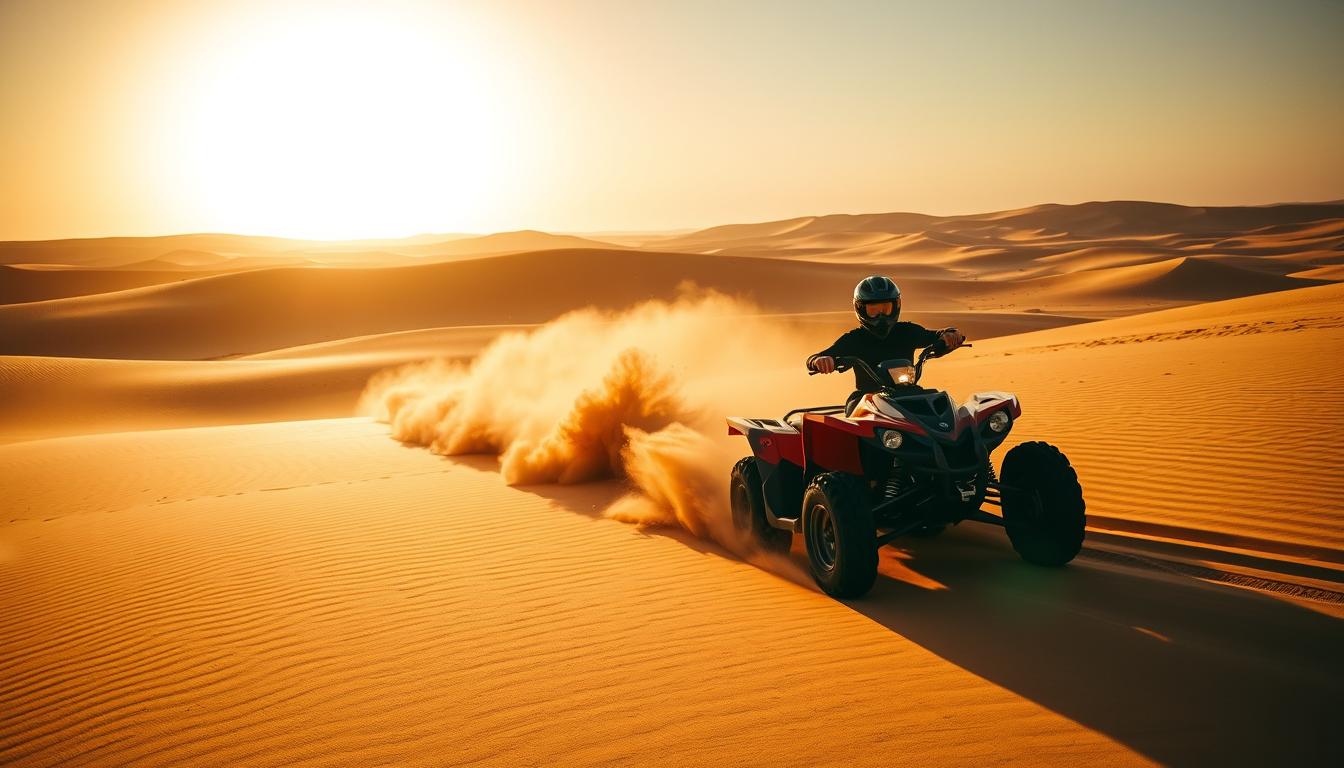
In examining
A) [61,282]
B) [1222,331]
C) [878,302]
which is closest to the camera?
[878,302]

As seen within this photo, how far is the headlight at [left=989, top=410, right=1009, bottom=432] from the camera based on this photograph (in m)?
5.22

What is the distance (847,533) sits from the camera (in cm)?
509

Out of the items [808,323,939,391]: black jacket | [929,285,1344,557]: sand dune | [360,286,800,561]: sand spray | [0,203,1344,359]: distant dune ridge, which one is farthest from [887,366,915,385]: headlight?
[0,203,1344,359]: distant dune ridge

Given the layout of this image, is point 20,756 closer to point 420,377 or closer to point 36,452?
point 36,452

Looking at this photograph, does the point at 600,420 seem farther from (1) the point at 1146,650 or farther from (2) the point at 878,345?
(1) the point at 1146,650

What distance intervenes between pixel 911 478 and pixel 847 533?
0.63 m

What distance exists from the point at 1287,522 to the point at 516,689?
596 cm

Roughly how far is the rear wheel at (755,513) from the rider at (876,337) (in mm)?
1196

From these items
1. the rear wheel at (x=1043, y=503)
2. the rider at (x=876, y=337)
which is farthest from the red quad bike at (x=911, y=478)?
the rider at (x=876, y=337)

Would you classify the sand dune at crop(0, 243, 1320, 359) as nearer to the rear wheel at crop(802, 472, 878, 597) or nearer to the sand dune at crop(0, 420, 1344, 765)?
the sand dune at crop(0, 420, 1344, 765)

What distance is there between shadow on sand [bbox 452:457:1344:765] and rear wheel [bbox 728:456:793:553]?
39 centimetres

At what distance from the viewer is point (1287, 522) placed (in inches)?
249

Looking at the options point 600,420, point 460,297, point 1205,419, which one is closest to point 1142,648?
point 1205,419

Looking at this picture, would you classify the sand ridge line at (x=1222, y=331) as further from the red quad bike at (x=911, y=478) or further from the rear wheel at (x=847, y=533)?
the rear wheel at (x=847, y=533)
